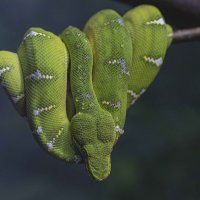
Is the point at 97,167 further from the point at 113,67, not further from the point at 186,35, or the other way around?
the point at 186,35

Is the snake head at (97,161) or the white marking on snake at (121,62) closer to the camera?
the snake head at (97,161)

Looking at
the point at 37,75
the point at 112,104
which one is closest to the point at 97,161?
the point at 112,104

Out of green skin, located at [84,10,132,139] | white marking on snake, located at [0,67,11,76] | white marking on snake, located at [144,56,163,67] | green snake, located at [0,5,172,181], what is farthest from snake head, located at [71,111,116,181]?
white marking on snake, located at [144,56,163,67]

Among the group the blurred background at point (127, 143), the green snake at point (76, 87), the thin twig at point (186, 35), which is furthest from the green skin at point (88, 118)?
the blurred background at point (127, 143)

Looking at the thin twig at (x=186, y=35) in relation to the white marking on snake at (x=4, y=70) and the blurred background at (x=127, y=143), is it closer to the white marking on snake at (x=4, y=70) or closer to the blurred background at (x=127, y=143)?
the white marking on snake at (x=4, y=70)

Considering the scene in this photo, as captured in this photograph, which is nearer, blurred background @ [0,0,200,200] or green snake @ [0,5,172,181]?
green snake @ [0,5,172,181]

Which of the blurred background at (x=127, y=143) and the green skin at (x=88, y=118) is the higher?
the green skin at (x=88, y=118)

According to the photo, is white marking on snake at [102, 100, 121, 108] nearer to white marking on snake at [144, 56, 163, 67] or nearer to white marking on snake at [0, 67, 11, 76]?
white marking on snake at [144, 56, 163, 67]
